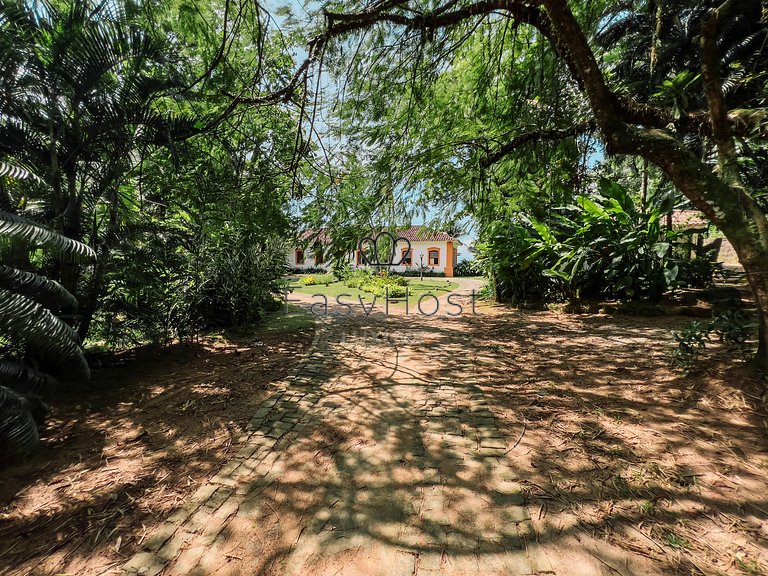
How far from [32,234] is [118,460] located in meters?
1.87

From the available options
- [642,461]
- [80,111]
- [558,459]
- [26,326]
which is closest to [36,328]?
[26,326]

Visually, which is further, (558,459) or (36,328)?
(36,328)

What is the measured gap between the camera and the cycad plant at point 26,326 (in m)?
2.40

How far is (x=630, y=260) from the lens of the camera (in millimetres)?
6254

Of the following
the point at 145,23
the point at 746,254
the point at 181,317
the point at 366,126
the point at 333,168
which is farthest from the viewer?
the point at 181,317

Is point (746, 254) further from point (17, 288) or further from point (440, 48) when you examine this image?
point (17, 288)

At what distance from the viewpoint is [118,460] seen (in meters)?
2.50

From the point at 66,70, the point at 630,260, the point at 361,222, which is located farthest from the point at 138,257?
the point at 630,260

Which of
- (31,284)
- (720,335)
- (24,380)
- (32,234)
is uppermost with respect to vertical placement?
(32,234)

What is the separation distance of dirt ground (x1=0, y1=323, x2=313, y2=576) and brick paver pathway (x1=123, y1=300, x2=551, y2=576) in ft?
0.62

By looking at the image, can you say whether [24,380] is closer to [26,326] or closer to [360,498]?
[26,326]

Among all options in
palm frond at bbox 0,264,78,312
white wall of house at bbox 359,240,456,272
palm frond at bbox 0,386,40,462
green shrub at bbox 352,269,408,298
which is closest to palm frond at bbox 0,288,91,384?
palm frond at bbox 0,264,78,312

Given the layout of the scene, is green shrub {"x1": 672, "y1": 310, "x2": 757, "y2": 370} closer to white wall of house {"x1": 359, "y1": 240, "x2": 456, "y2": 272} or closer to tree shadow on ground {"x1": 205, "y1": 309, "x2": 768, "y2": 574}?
tree shadow on ground {"x1": 205, "y1": 309, "x2": 768, "y2": 574}

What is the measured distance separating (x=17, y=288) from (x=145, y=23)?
2.95 m
